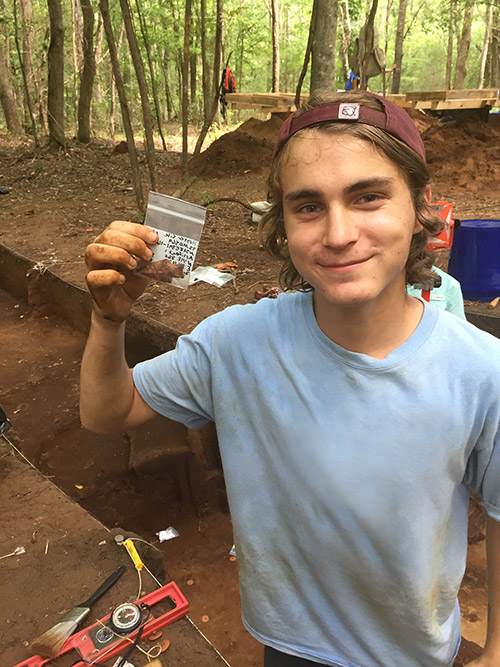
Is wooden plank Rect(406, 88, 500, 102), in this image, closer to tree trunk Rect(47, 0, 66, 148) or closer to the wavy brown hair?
tree trunk Rect(47, 0, 66, 148)

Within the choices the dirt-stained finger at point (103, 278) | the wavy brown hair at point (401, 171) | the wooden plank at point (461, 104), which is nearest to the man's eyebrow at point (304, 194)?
the wavy brown hair at point (401, 171)

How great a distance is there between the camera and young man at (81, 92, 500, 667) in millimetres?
1075

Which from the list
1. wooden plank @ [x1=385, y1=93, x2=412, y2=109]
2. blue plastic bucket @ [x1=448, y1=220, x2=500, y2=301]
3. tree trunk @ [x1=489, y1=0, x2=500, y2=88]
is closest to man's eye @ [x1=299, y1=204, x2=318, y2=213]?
blue plastic bucket @ [x1=448, y1=220, x2=500, y2=301]

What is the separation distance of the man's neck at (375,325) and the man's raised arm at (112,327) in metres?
0.50

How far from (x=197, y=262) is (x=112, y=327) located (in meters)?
4.53

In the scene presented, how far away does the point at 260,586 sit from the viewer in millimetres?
1351

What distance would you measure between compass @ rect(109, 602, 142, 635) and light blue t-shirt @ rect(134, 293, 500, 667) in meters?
0.64

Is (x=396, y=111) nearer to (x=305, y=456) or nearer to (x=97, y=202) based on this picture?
(x=305, y=456)

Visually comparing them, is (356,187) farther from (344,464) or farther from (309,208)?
(344,464)

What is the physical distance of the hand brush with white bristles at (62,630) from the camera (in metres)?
1.72

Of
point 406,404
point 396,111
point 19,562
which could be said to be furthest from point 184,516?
point 396,111

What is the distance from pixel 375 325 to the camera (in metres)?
1.16

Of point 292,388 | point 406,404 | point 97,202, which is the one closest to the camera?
point 406,404

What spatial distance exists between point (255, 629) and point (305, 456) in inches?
24.5
